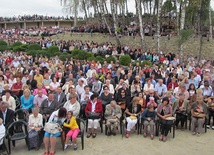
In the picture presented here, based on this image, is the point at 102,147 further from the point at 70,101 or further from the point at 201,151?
the point at 201,151

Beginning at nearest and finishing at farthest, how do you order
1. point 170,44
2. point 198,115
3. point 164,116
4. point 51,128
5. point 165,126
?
1. point 51,128
2. point 165,126
3. point 164,116
4. point 198,115
5. point 170,44

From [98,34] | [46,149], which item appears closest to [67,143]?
[46,149]

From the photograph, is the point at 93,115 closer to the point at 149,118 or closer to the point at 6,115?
the point at 149,118

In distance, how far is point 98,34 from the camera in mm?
28859

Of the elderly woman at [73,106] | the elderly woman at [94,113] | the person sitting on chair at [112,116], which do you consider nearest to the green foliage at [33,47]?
the elderly woman at [73,106]

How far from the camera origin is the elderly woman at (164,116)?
6.61 m

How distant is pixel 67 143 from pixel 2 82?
14.2ft

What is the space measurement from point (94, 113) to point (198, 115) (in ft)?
9.75

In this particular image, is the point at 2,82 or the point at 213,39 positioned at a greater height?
the point at 213,39

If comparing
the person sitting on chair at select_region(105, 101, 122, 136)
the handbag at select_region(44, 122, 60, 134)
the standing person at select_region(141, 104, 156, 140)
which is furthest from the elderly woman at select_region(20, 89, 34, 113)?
the standing person at select_region(141, 104, 156, 140)

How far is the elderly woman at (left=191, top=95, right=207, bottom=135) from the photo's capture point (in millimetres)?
7024

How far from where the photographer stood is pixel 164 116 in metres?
6.75

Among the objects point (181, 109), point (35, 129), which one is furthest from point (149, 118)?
point (35, 129)

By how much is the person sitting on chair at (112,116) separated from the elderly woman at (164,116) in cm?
115
